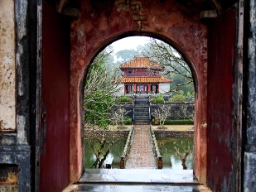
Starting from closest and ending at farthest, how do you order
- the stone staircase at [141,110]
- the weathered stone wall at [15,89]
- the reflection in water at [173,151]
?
the weathered stone wall at [15,89] < the reflection in water at [173,151] < the stone staircase at [141,110]

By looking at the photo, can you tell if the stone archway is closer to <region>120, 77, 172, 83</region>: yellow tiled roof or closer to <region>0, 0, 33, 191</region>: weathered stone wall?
<region>0, 0, 33, 191</region>: weathered stone wall

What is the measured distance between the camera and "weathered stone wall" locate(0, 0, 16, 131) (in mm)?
2797

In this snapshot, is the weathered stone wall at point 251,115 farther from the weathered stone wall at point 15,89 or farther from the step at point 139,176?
the weathered stone wall at point 15,89

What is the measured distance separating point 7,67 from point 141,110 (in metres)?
25.0

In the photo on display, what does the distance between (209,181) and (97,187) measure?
4.84ft

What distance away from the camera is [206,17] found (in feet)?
12.6

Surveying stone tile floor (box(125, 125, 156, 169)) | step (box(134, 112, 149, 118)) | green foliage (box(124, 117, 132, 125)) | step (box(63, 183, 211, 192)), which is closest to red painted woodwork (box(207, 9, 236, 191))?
step (box(63, 183, 211, 192))

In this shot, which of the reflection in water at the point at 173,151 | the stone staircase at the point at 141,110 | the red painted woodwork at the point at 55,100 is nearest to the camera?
the red painted woodwork at the point at 55,100

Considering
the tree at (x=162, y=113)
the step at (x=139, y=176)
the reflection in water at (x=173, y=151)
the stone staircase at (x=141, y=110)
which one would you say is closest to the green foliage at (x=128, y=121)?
the stone staircase at (x=141, y=110)

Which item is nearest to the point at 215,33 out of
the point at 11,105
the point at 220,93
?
the point at 220,93

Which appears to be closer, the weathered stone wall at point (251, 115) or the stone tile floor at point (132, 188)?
the weathered stone wall at point (251, 115)

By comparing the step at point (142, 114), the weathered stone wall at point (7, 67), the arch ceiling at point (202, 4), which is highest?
the arch ceiling at point (202, 4)

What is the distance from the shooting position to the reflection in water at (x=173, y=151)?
45.8ft

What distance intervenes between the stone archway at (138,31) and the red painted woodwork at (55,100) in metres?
0.18
